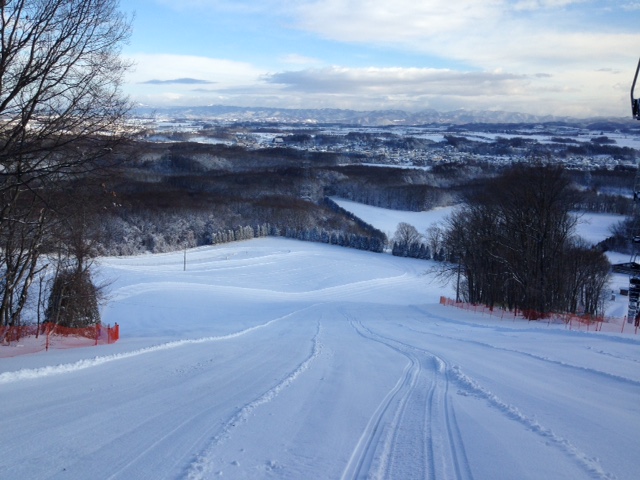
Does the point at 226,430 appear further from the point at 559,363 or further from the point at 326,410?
the point at 559,363

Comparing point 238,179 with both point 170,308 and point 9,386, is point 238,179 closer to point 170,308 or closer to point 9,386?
point 170,308

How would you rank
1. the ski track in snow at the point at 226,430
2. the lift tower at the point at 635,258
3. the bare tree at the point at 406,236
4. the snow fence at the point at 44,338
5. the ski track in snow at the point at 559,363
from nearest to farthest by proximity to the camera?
the ski track in snow at the point at 226,430, the ski track in snow at the point at 559,363, the lift tower at the point at 635,258, the snow fence at the point at 44,338, the bare tree at the point at 406,236

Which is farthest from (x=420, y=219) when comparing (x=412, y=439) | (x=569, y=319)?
(x=412, y=439)

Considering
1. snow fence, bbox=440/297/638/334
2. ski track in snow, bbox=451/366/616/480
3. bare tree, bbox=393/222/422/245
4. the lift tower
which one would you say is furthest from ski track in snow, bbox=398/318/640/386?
bare tree, bbox=393/222/422/245

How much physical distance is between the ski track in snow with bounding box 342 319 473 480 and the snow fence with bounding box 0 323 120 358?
8242mm

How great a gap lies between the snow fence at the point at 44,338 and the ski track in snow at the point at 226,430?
6296 mm

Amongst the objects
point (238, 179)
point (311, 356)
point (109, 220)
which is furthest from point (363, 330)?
point (238, 179)

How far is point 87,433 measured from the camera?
17.9 ft

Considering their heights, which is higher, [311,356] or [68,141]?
[68,141]

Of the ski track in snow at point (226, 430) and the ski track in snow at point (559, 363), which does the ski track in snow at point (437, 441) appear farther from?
the ski track in snow at point (559, 363)

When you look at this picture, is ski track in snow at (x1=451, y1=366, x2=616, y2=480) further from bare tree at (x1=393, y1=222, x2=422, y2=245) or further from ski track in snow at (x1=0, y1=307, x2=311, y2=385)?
bare tree at (x1=393, y1=222, x2=422, y2=245)

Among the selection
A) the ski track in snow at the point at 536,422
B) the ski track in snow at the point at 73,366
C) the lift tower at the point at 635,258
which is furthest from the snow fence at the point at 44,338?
the lift tower at the point at 635,258

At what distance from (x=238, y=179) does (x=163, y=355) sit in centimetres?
11871

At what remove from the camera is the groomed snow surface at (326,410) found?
485 cm
